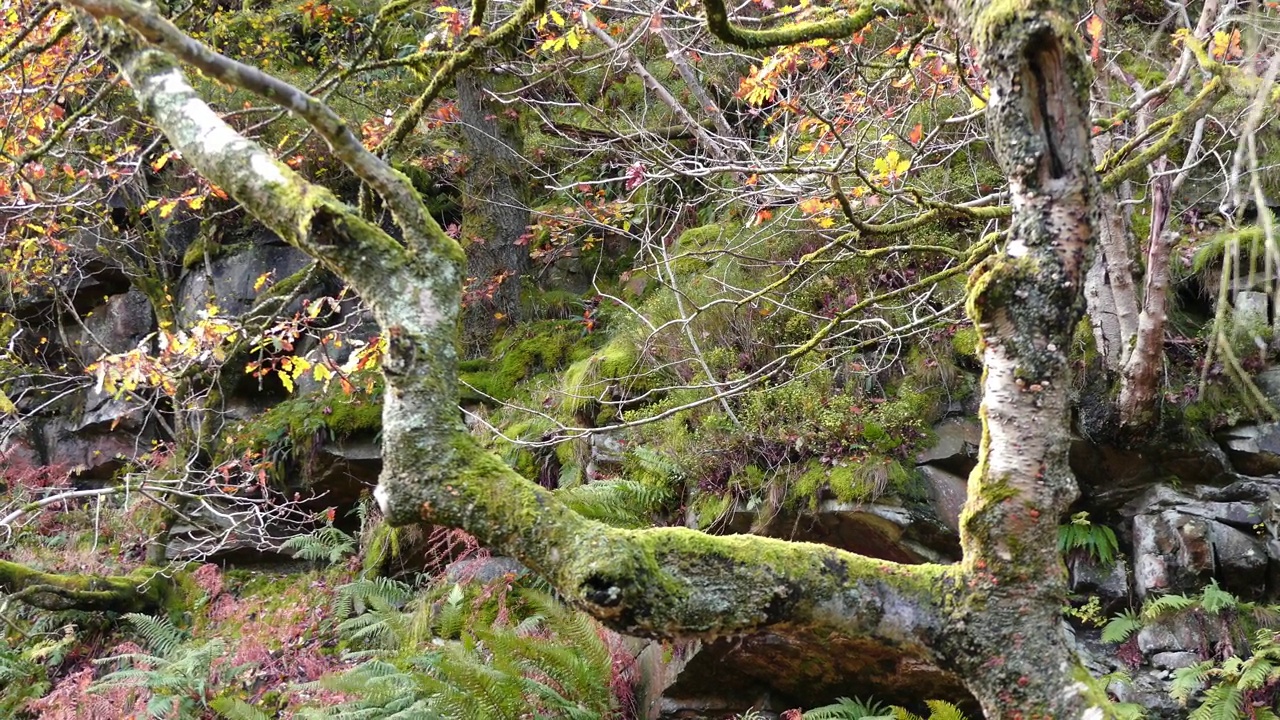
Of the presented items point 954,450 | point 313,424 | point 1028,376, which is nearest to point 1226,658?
point 954,450


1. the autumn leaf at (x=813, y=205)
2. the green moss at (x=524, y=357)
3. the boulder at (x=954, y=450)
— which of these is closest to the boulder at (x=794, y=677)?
the boulder at (x=954, y=450)

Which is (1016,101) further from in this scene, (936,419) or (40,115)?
(40,115)

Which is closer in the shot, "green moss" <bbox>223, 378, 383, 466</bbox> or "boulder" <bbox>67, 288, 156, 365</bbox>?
"green moss" <bbox>223, 378, 383, 466</bbox>

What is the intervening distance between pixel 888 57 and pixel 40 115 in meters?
7.02

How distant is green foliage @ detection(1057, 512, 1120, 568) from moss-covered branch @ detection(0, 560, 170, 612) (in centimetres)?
841

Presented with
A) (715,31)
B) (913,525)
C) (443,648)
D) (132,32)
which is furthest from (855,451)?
(132,32)

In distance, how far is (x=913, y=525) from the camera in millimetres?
5684

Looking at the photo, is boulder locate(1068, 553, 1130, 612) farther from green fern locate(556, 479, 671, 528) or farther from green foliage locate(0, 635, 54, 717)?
green foliage locate(0, 635, 54, 717)

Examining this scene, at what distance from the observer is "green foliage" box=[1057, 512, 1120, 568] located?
560 cm

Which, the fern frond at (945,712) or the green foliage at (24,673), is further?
the green foliage at (24,673)

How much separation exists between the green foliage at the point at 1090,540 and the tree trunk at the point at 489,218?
646 centimetres

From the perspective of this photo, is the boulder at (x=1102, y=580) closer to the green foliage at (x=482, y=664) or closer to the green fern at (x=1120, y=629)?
the green fern at (x=1120, y=629)

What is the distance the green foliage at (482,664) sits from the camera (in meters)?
5.26

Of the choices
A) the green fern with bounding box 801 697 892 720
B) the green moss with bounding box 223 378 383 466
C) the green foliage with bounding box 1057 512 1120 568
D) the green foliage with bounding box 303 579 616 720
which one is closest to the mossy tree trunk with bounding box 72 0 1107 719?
the green fern with bounding box 801 697 892 720
